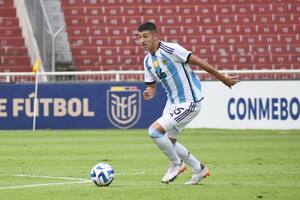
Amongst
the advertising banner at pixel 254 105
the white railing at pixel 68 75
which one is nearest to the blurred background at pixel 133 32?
the white railing at pixel 68 75

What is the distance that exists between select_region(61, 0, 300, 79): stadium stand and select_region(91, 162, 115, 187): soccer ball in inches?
930

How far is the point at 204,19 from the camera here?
37.8m

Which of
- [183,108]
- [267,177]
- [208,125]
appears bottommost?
[208,125]

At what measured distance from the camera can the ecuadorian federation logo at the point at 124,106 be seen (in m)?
28.0

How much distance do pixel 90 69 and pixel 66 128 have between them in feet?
26.7

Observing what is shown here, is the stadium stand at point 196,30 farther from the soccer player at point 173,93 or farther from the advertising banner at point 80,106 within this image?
the soccer player at point 173,93

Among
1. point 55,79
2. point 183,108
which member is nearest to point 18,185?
point 183,108

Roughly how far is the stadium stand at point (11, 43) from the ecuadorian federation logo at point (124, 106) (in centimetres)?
734

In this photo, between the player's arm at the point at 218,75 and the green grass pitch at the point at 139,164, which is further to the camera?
the player's arm at the point at 218,75

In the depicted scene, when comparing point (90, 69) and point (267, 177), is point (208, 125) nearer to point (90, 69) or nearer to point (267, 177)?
point (90, 69)

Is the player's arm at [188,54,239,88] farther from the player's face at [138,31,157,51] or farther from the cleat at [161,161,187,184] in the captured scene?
the cleat at [161,161,187,184]


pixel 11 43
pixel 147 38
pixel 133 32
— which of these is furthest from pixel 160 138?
pixel 133 32

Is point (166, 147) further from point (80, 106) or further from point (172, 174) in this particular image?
point (80, 106)

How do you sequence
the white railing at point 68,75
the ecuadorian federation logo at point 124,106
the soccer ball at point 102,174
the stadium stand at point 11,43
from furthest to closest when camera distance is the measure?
1. the stadium stand at point 11,43
2. the white railing at point 68,75
3. the ecuadorian federation logo at point 124,106
4. the soccer ball at point 102,174
